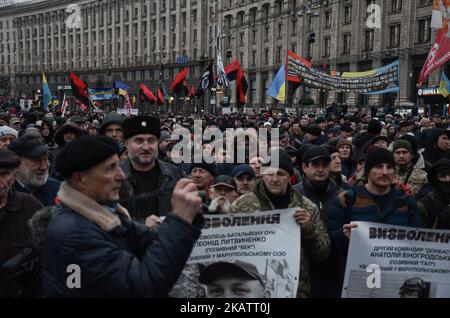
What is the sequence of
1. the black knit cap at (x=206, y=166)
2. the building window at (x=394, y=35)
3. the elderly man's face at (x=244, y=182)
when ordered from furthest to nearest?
the building window at (x=394, y=35), the black knit cap at (x=206, y=166), the elderly man's face at (x=244, y=182)

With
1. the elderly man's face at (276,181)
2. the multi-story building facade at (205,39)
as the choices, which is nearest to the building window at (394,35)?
the multi-story building facade at (205,39)

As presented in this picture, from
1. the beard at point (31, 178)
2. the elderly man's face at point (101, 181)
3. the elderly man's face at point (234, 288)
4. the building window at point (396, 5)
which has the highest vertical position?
the building window at point (396, 5)

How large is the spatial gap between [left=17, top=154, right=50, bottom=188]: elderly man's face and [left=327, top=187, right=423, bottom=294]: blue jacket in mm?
2733

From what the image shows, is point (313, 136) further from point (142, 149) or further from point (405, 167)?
point (142, 149)

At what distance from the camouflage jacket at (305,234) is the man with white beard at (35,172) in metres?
1.99

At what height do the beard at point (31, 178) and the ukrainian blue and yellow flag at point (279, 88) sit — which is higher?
the ukrainian blue and yellow flag at point (279, 88)

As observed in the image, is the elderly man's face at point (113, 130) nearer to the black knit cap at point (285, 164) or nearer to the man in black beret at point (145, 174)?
the man in black beret at point (145, 174)

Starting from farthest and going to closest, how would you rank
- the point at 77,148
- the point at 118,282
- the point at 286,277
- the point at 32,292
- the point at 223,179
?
the point at 223,179
the point at 286,277
the point at 32,292
the point at 77,148
the point at 118,282

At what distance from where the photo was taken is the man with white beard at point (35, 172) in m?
5.04

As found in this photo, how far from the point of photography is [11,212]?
3752mm

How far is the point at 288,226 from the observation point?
154 inches

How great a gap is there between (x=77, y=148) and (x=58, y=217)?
34 centimetres
